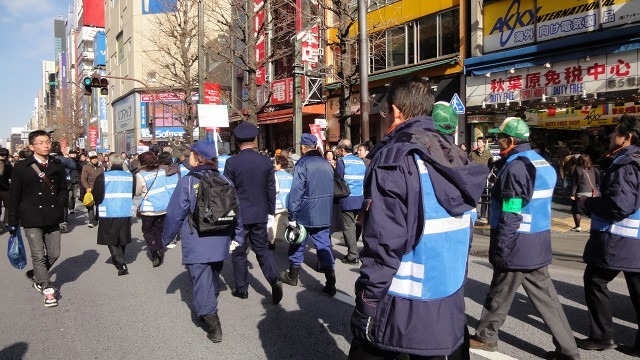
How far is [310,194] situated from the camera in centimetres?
588

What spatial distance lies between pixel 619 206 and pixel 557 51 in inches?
463

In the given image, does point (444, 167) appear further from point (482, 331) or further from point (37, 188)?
point (37, 188)

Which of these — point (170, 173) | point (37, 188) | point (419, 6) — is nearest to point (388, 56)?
point (419, 6)

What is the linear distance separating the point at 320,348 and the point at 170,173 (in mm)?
5090

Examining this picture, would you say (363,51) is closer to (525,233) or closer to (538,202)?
(538,202)

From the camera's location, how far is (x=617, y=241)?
3957 mm

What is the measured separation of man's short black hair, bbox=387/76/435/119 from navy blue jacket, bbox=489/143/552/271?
160 centimetres

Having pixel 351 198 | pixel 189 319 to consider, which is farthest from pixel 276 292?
pixel 351 198

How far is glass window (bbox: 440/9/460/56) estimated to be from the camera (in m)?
16.9

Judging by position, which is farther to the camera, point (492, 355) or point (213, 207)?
point (213, 207)

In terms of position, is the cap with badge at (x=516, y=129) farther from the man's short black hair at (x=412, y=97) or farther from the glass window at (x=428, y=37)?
the glass window at (x=428, y=37)

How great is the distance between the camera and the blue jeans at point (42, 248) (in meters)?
5.64

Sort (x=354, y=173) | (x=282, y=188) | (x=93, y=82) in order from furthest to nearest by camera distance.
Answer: (x=93, y=82) < (x=282, y=188) < (x=354, y=173)

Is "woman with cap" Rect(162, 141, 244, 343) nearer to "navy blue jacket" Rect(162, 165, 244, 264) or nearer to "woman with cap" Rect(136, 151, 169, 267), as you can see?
"navy blue jacket" Rect(162, 165, 244, 264)
